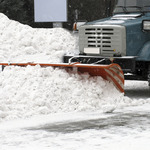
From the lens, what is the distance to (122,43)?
1115 cm

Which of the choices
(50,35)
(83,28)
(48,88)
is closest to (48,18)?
(50,35)

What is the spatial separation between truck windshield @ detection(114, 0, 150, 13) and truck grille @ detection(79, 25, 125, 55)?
1145mm

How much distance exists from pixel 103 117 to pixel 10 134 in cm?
196

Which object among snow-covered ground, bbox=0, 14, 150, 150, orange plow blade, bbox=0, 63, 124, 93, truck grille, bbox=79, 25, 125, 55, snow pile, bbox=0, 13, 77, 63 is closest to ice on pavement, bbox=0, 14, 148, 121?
snow-covered ground, bbox=0, 14, 150, 150

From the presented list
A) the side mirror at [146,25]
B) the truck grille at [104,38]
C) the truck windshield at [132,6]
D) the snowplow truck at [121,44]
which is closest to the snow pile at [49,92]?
the snowplow truck at [121,44]

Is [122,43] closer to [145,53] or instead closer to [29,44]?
[145,53]

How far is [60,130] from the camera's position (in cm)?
748

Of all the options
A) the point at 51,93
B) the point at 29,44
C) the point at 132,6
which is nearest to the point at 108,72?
the point at 51,93

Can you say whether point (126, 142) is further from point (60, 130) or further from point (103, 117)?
point (103, 117)

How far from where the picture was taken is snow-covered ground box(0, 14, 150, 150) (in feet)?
22.1

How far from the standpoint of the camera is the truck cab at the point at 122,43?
1109 cm

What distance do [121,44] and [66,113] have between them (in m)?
2.74

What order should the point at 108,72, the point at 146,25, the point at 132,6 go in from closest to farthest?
the point at 108,72
the point at 146,25
the point at 132,6

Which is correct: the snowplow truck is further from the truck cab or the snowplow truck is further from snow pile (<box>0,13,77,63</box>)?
snow pile (<box>0,13,77,63</box>)
